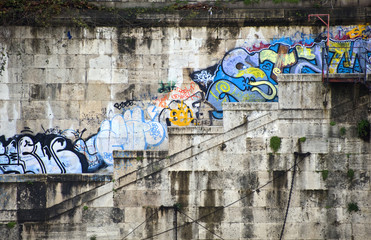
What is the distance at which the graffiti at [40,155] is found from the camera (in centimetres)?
1691

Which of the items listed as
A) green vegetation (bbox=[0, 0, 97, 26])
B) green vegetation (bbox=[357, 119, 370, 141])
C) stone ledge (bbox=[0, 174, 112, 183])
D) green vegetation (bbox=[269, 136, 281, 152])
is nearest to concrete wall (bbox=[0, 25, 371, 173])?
green vegetation (bbox=[0, 0, 97, 26])

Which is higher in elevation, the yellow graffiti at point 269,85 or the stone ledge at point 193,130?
the yellow graffiti at point 269,85

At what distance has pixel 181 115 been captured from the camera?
17156 mm

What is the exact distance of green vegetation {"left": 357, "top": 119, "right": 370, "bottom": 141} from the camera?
50.5ft

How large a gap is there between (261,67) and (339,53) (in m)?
3.04

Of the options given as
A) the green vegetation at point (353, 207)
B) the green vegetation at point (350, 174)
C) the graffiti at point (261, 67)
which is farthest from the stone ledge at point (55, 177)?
the green vegetation at point (353, 207)

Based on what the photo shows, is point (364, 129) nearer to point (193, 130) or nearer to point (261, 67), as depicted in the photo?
point (261, 67)

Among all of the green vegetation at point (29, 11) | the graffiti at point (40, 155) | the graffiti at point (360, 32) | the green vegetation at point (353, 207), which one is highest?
the green vegetation at point (29, 11)

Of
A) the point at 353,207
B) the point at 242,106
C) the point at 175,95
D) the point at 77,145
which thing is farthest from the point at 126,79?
the point at 353,207

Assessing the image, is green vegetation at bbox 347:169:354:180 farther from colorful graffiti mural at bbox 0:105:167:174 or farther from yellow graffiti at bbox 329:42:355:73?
colorful graffiti mural at bbox 0:105:167:174

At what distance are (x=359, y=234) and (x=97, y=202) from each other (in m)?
9.12

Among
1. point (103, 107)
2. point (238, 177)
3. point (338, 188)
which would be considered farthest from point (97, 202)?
point (338, 188)

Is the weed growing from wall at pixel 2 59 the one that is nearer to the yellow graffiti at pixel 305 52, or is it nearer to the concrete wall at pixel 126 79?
the concrete wall at pixel 126 79

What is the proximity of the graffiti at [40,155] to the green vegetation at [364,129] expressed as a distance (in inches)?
392
